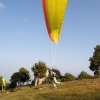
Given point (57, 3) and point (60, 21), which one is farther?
point (60, 21)

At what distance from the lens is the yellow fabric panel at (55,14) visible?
1546 centimetres

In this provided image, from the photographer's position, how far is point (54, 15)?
16.3 m

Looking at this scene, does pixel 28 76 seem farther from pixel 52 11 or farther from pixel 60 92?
pixel 52 11

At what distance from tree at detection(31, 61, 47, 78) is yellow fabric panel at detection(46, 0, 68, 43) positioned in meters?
24.3

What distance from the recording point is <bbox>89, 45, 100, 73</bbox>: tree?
172 feet

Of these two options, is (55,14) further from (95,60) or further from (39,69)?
(95,60)

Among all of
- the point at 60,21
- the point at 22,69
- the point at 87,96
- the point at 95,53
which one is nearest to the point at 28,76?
the point at 22,69

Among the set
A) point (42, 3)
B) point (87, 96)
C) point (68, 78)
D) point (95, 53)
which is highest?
point (95, 53)

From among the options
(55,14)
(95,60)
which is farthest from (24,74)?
(55,14)

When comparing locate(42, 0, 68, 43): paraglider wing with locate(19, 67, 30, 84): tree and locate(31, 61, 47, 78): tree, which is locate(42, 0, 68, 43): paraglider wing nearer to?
locate(31, 61, 47, 78): tree

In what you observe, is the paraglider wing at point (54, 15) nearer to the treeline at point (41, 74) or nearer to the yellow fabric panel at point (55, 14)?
the yellow fabric panel at point (55, 14)

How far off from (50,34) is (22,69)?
29.8 metres

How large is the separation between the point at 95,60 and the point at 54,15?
3872 cm

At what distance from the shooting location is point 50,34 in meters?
17.3
